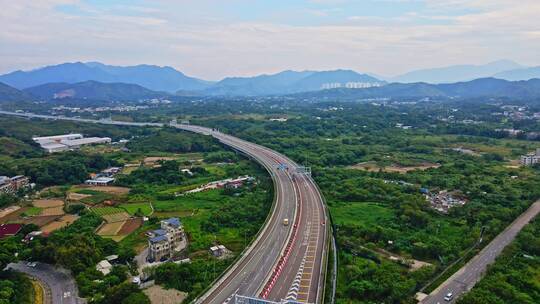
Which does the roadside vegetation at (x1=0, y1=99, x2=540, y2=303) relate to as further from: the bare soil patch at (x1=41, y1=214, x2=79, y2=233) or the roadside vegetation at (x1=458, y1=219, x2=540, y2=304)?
the bare soil patch at (x1=41, y1=214, x2=79, y2=233)

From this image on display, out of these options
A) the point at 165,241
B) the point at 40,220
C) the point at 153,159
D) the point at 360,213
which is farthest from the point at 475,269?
the point at 153,159

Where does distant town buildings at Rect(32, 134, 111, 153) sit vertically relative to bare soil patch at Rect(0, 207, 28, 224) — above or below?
above

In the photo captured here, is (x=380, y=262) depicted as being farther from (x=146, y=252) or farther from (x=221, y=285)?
(x=146, y=252)

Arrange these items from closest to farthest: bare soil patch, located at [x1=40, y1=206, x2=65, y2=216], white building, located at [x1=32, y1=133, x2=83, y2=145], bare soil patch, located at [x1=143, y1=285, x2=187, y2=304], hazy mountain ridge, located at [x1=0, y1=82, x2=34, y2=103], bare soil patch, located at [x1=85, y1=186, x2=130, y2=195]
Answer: bare soil patch, located at [x1=143, y1=285, x2=187, y2=304]
bare soil patch, located at [x1=40, y1=206, x2=65, y2=216]
bare soil patch, located at [x1=85, y1=186, x2=130, y2=195]
white building, located at [x1=32, y1=133, x2=83, y2=145]
hazy mountain ridge, located at [x1=0, y1=82, x2=34, y2=103]

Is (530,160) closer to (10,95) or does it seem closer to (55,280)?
(55,280)

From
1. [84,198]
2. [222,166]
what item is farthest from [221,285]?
[222,166]

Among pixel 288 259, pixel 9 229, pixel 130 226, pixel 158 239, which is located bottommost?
pixel 130 226

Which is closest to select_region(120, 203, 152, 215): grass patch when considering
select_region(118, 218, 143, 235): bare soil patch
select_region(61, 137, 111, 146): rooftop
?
select_region(118, 218, 143, 235): bare soil patch
